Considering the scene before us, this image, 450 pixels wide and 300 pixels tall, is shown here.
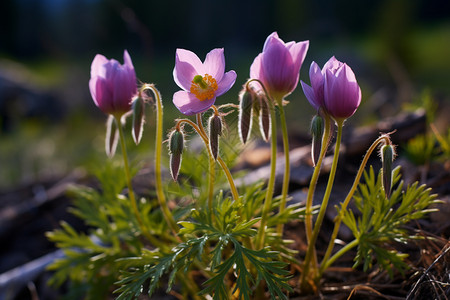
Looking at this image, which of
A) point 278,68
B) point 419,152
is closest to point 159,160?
point 278,68

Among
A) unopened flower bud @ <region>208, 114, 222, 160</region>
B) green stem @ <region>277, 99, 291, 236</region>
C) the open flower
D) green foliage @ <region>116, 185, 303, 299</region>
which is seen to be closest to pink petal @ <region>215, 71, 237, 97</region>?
the open flower

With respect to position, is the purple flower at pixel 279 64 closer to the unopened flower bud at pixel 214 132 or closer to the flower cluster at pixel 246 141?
the flower cluster at pixel 246 141

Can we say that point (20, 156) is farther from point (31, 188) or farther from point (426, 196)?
point (426, 196)

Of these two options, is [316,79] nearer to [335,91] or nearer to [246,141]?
[335,91]

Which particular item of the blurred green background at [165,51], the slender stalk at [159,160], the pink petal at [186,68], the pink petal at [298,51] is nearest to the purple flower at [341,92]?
the pink petal at [298,51]

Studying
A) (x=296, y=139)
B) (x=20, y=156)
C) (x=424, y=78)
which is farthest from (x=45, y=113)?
(x=424, y=78)
